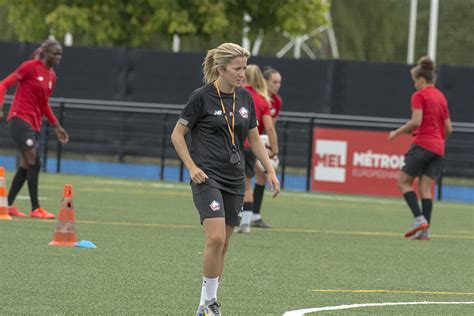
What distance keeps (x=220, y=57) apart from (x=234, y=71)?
15 centimetres

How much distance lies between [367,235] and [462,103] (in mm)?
13076

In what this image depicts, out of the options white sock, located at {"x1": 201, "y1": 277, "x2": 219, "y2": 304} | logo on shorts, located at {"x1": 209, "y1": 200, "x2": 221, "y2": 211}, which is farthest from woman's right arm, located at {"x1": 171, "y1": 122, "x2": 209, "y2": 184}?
white sock, located at {"x1": 201, "y1": 277, "x2": 219, "y2": 304}

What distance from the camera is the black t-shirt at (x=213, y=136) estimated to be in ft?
29.7

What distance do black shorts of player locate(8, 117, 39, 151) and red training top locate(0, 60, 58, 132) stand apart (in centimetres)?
6

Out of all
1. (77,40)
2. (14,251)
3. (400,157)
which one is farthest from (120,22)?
(14,251)

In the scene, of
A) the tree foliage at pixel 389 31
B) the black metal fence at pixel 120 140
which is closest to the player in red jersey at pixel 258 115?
the black metal fence at pixel 120 140

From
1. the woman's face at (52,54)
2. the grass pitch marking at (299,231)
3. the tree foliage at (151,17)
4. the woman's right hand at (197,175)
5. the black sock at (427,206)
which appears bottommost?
the grass pitch marking at (299,231)

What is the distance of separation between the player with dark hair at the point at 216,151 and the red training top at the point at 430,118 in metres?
6.94

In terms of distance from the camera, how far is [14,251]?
1246 centimetres

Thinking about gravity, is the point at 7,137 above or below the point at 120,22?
below

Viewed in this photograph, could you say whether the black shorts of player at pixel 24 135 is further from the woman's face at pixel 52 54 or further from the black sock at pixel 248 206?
the black sock at pixel 248 206

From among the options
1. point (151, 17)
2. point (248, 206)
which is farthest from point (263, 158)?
point (151, 17)

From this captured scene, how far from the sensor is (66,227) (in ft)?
43.2

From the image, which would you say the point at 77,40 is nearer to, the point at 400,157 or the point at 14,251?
the point at 400,157
